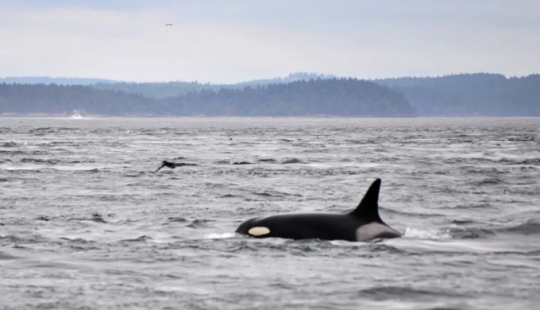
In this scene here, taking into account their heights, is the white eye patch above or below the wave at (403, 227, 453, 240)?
above

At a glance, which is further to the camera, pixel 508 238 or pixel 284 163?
pixel 284 163

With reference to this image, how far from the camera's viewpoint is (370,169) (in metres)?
37.2

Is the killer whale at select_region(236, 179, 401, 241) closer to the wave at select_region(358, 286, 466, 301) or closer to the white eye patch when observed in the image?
the white eye patch

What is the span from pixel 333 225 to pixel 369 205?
607 mm

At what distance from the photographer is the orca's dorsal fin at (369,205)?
15.0 metres

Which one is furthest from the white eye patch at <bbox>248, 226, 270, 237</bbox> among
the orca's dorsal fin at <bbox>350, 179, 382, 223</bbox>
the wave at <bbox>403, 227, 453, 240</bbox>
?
the wave at <bbox>403, 227, 453, 240</bbox>

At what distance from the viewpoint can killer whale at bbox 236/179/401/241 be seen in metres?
15.1

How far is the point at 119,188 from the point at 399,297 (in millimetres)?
17582

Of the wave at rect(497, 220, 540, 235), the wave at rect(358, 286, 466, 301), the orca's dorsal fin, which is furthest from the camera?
the wave at rect(497, 220, 540, 235)

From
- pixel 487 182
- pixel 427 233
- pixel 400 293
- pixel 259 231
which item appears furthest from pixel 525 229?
pixel 487 182

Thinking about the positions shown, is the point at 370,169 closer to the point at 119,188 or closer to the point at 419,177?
the point at 419,177

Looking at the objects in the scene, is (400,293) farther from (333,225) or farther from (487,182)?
(487,182)

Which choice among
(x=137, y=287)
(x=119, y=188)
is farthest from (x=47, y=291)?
(x=119, y=188)

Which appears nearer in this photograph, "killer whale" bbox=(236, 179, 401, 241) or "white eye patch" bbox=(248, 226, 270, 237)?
"killer whale" bbox=(236, 179, 401, 241)
